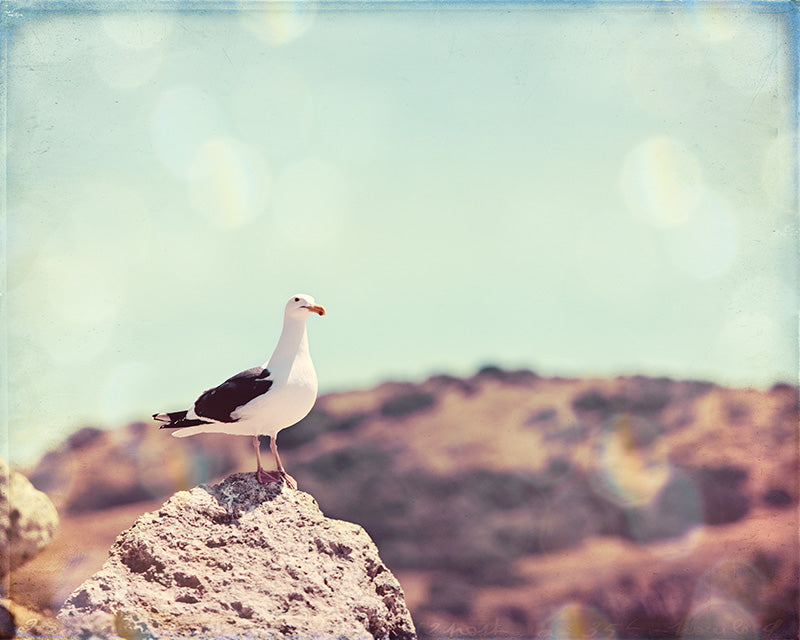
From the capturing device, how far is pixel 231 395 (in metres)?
4.88

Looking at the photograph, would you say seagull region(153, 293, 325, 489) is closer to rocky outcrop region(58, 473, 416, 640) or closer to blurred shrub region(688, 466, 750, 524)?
rocky outcrop region(58, 473, 416, 640)

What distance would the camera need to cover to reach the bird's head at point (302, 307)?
194 inches

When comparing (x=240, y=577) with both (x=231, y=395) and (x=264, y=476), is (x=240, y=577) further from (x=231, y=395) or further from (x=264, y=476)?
(x=231, y=395)

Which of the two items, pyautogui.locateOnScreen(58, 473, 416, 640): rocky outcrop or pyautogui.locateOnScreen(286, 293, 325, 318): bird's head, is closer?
pyautogui.locateOnScreen(58, 473, 416, 640): rocky outcrop

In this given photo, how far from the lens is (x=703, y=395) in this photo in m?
10.0

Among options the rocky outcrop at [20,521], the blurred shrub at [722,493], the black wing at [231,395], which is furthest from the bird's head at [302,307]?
the blurred shrub at [722,493]

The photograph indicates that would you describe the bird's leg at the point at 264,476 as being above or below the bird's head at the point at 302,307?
below

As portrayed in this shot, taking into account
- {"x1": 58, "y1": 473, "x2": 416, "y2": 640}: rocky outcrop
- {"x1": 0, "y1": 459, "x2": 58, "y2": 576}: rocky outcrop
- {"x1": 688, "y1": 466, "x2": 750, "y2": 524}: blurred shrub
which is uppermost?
{"x1": 688, "y1": 466, "x2": 750, "y2": 524}: blurred shrub

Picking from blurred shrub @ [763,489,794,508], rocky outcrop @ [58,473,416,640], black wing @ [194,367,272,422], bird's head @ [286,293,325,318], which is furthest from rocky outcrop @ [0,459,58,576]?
blurred shrub @ [763,489,794,508]

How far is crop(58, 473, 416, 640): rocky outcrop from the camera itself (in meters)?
4.08

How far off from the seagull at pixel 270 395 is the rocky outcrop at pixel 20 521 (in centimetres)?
273

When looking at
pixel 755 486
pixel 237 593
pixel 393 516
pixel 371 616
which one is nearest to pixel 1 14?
pixel 237 593

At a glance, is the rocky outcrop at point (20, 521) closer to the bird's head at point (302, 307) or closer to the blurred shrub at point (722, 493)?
the bird's head at point (302, 307)

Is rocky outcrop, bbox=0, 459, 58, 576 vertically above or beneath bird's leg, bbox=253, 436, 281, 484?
above
